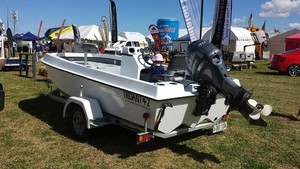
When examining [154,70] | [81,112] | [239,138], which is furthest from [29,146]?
[239,138]

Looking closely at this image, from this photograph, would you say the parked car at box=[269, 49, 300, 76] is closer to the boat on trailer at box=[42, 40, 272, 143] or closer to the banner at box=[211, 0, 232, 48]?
the banner at box=[211, 0, 232, 48]

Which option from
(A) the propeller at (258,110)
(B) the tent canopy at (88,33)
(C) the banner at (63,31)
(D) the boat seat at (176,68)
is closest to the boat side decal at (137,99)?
(D) the boat seat at (176,68)

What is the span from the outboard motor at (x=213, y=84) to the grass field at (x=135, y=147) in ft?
2.47

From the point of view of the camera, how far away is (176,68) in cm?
497

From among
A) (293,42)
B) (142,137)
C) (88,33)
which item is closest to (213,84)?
(142,137)

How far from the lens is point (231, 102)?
4.03 metres

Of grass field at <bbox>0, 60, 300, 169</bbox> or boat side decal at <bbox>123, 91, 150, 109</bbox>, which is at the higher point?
boat side decal at <bbox>123, 91, 150, 109</bbox>

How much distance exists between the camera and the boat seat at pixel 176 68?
16.0 feet

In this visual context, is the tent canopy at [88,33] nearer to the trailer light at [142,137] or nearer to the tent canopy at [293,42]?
the tent canopy at [293,42]

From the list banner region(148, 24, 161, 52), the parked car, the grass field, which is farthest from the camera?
banner region(148, 24, 161, 52)

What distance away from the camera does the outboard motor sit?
3.97 metres

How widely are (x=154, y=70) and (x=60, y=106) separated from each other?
10.5 feet


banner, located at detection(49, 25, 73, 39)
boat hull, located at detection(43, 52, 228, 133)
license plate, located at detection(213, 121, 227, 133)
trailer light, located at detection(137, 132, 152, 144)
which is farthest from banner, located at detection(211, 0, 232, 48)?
banner, located at detection(49, 25, 73, 39)

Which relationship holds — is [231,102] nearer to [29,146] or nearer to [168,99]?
[168,99]
